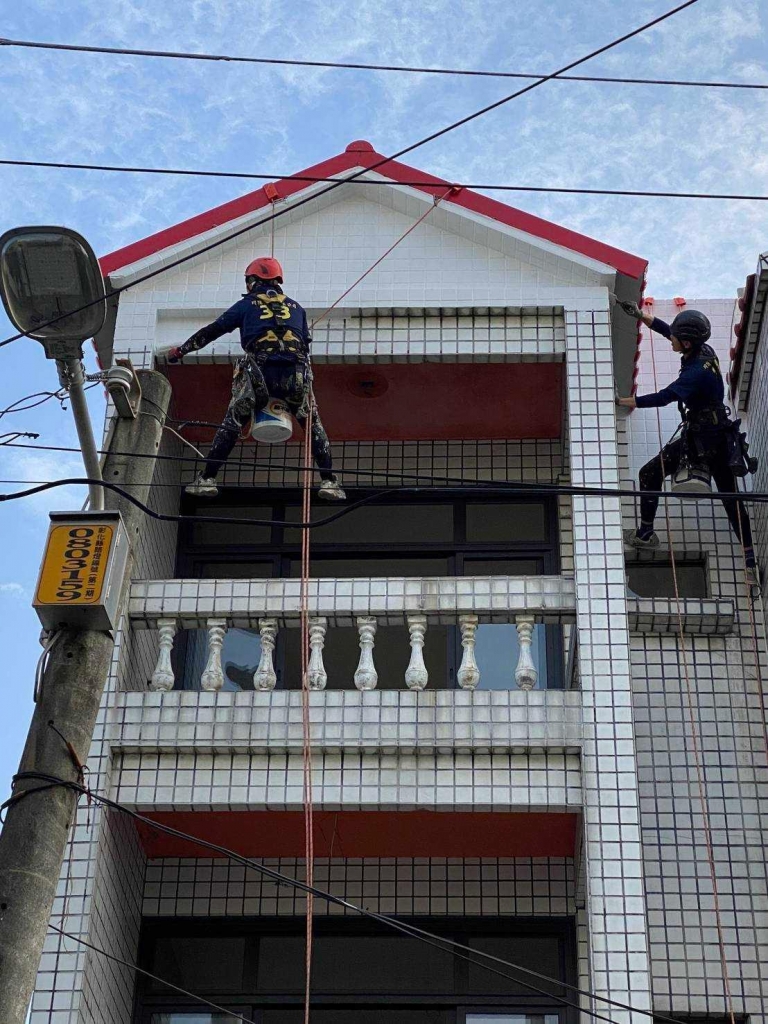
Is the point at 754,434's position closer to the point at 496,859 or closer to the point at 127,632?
the point at 496,859

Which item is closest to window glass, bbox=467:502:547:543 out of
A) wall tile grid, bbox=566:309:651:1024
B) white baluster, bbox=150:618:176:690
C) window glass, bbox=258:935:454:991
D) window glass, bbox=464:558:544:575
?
window glass, bbox=464:558:544:575

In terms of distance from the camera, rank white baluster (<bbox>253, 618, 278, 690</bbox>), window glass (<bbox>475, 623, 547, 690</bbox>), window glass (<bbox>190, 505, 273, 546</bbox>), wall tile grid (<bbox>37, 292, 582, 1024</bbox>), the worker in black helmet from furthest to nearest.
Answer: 1. window glass (<bbox>190, 505, 273, 546</bbox>)
2. the worker in black helmet
3. window glass (<bbox>475, 623, 547, 690</bbox>)
4. white baluster (<bbox>253, 618, 278, 690</bbox>)
5. wall tile grid (<bbox>37, 292, 582, 1024</bbox>)

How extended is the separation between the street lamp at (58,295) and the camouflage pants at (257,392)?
3.99m

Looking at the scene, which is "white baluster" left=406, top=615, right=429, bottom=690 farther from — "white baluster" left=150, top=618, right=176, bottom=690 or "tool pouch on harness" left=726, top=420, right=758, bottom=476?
"tool pouch on harness" left=726, top=420, right=758, bottom=476

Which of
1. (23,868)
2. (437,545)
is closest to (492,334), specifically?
(437,545)

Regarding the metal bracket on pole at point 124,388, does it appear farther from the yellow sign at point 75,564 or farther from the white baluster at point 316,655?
the white baluster at point 316,655

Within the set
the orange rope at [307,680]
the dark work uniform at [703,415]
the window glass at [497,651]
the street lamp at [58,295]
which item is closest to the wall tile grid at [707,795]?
the dark work uniform at [703,415]

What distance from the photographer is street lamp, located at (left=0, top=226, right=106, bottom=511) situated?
806cm

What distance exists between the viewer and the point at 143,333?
13.4m

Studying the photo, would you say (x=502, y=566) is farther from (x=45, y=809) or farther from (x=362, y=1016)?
(x=45, y=809)

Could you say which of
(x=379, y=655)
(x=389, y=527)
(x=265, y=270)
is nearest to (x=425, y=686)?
(x=379, y=655)

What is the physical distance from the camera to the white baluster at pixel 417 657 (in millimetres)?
11766

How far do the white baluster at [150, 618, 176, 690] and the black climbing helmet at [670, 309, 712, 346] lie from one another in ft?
17.2

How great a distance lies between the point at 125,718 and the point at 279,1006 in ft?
8.61
